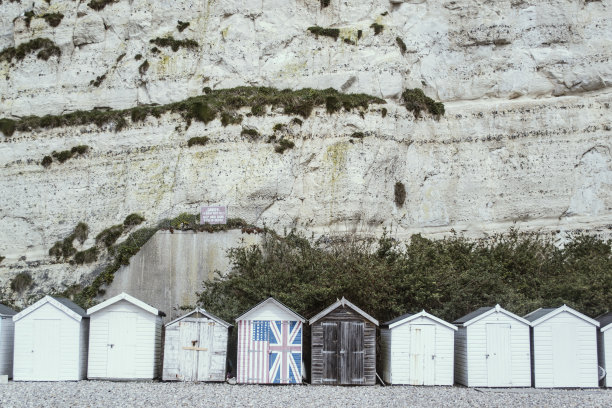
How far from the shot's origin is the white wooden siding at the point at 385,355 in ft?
71.5

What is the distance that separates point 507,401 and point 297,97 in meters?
21.2

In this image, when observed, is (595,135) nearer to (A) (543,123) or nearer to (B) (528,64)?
(A) (543,123)

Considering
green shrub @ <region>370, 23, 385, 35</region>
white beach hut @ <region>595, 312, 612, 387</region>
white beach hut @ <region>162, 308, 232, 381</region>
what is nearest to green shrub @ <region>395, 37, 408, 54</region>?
green shrub @ <region>370, 23, 385, 35</region>

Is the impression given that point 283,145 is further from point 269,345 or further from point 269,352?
point 269,352

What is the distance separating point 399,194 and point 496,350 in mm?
14892

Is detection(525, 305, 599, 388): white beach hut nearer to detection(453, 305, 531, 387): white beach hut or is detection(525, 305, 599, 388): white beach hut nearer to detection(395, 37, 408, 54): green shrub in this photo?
detection(453, 305, 531, 387): white beach hut

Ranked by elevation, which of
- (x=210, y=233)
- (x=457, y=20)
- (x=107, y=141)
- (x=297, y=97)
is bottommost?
(x=210, y=233)

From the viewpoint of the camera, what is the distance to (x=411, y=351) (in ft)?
70.7

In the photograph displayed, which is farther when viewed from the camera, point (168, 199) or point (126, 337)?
point (168, 199)

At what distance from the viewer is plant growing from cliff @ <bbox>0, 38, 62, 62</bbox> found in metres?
39.1

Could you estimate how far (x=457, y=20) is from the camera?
39594 millimetres

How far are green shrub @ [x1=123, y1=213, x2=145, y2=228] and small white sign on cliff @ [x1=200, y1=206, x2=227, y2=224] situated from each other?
11.4ft

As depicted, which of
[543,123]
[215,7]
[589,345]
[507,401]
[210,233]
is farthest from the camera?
[215,7]

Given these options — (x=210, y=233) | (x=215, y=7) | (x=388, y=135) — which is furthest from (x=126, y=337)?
(x=215, y=7)
